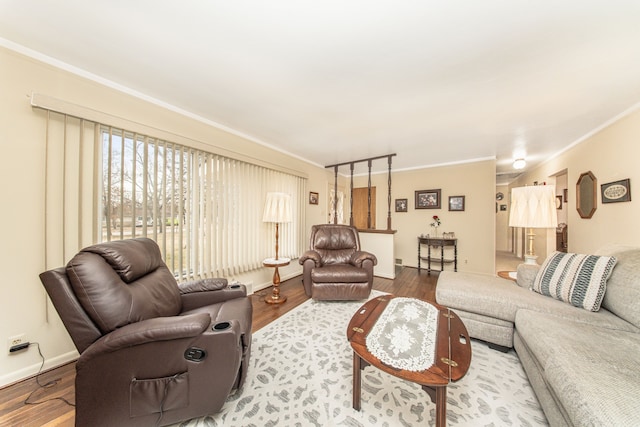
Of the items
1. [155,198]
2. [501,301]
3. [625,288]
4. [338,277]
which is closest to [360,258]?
[338,277]

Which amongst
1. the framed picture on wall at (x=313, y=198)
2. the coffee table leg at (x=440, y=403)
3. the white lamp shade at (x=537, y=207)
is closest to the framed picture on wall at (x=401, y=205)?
the framed picture on wall at (x=313, y=198)

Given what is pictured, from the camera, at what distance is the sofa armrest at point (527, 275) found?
2038 mm

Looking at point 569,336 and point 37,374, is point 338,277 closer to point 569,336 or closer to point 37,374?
point 569,336

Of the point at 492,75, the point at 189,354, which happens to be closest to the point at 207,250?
the point at 189,354

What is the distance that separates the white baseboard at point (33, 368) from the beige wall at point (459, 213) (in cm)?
510

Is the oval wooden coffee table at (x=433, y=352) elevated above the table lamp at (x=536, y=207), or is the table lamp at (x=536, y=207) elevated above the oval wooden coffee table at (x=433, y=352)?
the table lamp at (x=536, y=207)

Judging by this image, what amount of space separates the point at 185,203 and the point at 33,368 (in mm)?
1620

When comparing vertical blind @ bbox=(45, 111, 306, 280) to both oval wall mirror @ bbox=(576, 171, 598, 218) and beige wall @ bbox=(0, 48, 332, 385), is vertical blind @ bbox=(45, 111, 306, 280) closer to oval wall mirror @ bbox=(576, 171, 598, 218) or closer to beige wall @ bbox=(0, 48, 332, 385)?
beige wall @ bbox=(0, 48, 332, 385)

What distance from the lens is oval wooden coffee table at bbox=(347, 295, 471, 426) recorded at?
973 millimetres

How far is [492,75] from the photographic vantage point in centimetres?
169

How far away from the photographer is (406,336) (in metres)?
1.33

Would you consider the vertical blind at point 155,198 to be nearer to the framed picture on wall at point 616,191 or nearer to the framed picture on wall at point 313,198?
the framed picture on wall at point 313,198

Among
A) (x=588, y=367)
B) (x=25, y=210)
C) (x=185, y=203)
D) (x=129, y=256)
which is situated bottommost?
(x=588, y=367)

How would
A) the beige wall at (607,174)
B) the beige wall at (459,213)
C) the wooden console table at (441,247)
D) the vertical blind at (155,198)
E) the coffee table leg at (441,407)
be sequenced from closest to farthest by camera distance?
1. the coffee table leg at (441,407)
2. the vertical blind at (155,198)
3. the beige wall at (607,174)
4. the beige wall at (459,213)
5. the wooden console table at (441,247)
